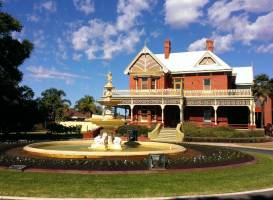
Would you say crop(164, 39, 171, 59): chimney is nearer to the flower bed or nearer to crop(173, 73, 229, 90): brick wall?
crop(173, 73, 229, 90): brick wall

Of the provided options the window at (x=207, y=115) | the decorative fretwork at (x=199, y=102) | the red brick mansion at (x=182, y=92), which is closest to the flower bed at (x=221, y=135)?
the red brick mansion at (x=182, y=92)

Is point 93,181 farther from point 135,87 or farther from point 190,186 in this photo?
point 135,87

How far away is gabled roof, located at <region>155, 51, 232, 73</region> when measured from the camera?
164 feet

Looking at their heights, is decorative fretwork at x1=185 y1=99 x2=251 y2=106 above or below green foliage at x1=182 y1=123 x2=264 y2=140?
above

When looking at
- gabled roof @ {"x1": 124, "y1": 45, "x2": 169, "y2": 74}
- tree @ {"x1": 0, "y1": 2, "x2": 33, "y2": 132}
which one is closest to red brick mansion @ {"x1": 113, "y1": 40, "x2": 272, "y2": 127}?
gabled roof @ {"x1": 124, "y1": 45, "x2": 169, "y2": 74}

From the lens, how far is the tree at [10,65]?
3628 centimetres

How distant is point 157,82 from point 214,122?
955cm

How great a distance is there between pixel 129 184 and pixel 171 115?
39968 millimetres

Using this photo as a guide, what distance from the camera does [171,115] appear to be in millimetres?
51844

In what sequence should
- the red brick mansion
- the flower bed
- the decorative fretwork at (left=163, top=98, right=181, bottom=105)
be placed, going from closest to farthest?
the flower bed → the decorative fretwork at (left=163, top=98, right=181, bottom=105) → the red brick mansion

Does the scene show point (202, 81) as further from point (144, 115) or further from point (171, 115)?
point (144, 115)

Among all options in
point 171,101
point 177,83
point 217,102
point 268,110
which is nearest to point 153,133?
point 171,101

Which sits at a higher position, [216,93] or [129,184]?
[216,93]

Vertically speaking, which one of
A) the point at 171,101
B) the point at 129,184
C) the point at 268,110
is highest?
the point at 171,101
